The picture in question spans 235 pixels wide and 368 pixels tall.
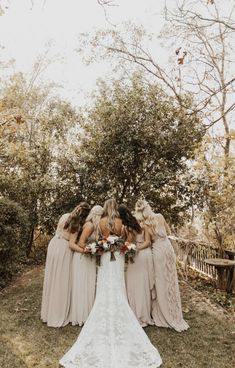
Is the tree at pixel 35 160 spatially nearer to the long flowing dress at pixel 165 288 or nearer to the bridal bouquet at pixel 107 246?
the bridal bouquet at pixel 107 246

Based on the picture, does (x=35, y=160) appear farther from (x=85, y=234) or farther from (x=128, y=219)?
(x=128, y=219)

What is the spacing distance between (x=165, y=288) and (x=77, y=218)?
215cm

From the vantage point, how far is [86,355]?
5.29m

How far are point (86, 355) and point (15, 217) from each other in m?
5.84

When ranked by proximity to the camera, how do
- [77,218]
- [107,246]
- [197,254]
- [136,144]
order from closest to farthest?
[107,246]
[77,218]
[197,254]
[136,144]

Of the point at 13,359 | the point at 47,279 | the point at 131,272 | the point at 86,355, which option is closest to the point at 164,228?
the point at 131,272

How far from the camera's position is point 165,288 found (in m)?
7.21

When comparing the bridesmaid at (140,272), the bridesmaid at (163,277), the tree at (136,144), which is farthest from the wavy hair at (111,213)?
the tree at (136,144)

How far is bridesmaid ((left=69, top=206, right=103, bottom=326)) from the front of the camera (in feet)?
23.8

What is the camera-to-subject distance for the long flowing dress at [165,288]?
710 cm

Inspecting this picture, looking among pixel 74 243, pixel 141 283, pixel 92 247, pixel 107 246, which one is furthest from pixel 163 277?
pixel 74 243

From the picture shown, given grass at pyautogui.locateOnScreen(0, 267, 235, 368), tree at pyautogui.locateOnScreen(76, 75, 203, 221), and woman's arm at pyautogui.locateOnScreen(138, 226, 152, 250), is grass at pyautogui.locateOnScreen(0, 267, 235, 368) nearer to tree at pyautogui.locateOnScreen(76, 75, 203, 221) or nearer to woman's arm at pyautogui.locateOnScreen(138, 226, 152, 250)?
woman's arm at pyautogui.locateOnScreen(138, 226, 152, 250)

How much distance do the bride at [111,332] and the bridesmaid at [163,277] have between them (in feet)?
1.98

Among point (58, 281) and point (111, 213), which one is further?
point (58, 281)
